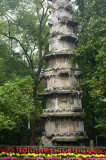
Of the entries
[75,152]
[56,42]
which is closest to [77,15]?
[56,42]

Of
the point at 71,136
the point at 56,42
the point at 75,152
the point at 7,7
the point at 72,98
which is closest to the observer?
the point at 75,152

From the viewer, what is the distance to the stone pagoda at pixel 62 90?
19.9 metres

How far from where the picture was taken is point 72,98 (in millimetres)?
21141

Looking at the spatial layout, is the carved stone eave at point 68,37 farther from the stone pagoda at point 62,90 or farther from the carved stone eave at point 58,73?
the carved stone eave at point 58,73

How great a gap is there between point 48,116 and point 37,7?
15527 millimetres

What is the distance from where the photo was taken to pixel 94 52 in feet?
→ 63.9

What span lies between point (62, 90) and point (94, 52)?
17.2 ft

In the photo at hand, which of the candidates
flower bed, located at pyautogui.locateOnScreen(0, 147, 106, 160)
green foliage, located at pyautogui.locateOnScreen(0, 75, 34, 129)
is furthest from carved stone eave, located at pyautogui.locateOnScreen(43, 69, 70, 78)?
flower bed, located at pyautogui.locateOnScreen(0, 147, 106, 160)

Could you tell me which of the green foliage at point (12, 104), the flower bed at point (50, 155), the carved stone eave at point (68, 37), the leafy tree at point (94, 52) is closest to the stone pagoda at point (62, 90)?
the carved stone eave at point (68, 37)

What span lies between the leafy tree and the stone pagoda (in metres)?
1.43

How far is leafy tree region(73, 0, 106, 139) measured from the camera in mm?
17219

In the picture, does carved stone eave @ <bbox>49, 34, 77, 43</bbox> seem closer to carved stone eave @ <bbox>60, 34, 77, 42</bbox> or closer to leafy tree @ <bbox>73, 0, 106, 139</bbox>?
carved stone eave @ <bbox>60, 34, 77, 42</bbox>

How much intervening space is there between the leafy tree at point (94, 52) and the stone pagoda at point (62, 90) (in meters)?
1.43

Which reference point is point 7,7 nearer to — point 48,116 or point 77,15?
point 77,15
